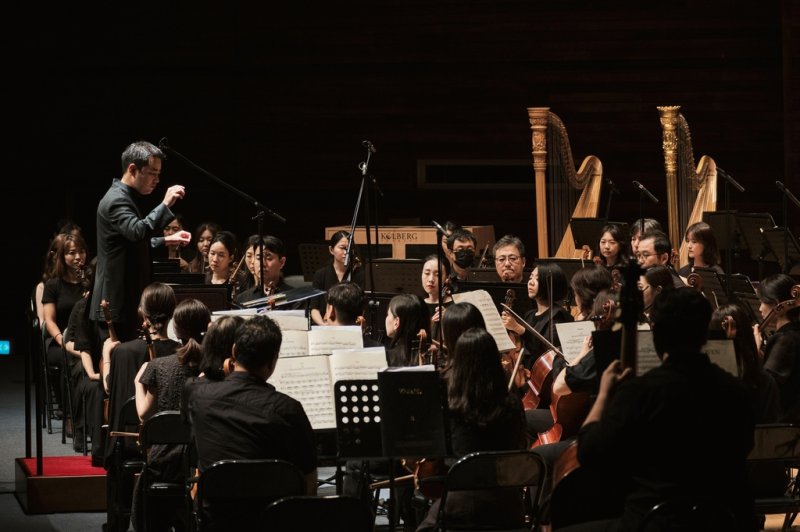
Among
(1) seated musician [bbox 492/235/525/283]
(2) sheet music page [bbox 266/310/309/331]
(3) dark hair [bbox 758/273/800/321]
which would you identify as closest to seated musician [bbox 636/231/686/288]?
(1) seated musician [bbox 492/235/525/283]

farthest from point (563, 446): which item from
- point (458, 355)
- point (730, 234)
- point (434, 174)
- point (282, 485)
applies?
point (434, 174)

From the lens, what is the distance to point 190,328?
511 cm

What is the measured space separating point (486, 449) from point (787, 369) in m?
2.01

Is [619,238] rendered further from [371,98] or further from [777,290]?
[371,98]

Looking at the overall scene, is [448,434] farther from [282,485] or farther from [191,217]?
[191,217]

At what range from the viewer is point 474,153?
12.6 m

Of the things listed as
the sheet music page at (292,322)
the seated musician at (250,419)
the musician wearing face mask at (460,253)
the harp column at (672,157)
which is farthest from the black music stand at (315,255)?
the seated musician at (250,419)

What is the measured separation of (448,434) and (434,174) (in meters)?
8.47

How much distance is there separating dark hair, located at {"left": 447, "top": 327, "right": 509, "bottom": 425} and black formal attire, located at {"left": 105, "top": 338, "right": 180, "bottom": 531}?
161cm

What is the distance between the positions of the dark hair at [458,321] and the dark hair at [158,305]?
4.43 feet

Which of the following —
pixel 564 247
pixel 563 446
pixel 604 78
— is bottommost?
pixel 563 446

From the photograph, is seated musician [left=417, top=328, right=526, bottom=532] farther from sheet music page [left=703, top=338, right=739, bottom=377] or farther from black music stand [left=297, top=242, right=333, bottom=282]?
black music stand [left=297, top=242, right=333, bottom=282]

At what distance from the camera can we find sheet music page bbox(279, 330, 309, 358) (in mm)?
5227

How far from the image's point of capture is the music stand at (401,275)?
292 inches
